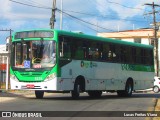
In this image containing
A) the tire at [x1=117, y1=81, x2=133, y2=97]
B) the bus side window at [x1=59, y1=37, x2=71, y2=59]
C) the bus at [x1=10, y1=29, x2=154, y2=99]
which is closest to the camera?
the bus at [x1=10, y1=29, x2=154, y2=99]

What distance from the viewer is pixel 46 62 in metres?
21.7

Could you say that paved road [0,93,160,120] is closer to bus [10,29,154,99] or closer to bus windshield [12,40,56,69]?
bus [10,29,154,99]

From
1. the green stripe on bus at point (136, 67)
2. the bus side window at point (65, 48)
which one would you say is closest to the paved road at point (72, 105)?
the bus side window at point (65, 48)

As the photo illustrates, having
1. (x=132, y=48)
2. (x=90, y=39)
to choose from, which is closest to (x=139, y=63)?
(x=132, y=48)

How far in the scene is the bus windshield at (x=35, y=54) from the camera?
71.0 feet

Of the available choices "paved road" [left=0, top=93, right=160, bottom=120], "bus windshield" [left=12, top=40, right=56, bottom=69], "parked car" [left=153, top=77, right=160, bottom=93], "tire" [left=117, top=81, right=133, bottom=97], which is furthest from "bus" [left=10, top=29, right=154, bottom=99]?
"parked car" [left=153, top=77, right=160, bottom=93]

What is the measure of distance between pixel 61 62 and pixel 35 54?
50.4 inches

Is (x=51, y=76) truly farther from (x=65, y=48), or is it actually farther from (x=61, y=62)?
(x=65, y=48)

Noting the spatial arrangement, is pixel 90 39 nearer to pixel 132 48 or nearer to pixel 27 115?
pixel 132 48

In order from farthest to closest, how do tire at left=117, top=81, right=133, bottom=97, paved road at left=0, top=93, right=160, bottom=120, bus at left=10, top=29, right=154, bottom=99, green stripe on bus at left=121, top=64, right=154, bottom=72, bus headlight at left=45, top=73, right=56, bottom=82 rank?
tire at left=117, top=81, right=133, bottom=97
green stripe on bus at left=121, top=64, right=154, bottom=72
bus at left=10, top=29, right=154, bottom=99
bus headlight at left=45, top=73, right=56, bottom=82
paved road at left=0, top=93, right=160, bottom=120

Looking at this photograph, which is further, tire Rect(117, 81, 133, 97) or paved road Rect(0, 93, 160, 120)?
tire Rect(117, 81, 133, 97)

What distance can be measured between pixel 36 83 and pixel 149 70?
12.4 meters

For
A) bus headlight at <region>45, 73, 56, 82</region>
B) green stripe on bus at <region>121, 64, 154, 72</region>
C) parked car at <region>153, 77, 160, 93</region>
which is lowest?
parked car at <region>153, 77, 160, 93</region>

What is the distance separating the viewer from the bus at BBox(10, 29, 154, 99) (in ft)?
71.2
